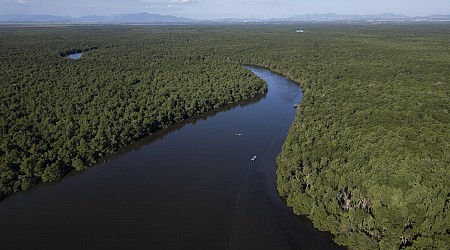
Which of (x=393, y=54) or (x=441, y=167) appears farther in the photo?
(x=393, y=54)

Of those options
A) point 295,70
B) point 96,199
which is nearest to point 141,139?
point 96,199

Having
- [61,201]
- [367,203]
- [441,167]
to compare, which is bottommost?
[61,201]

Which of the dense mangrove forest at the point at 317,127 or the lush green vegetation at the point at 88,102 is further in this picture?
the lush green vegetation at the point at 88,102

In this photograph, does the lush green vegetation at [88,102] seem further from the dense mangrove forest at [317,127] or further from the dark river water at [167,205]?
the dark river water at [167,205]

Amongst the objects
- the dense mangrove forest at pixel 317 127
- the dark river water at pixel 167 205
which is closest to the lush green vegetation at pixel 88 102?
the dense mangrove forest at pixel 317 127

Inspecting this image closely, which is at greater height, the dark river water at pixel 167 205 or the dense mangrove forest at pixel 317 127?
the dense mangrove forest at pixel 317 127

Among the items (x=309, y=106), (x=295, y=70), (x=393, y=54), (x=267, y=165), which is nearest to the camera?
(x=267, y=165)

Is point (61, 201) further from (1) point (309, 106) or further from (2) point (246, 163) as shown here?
(1) point (309, 106)
